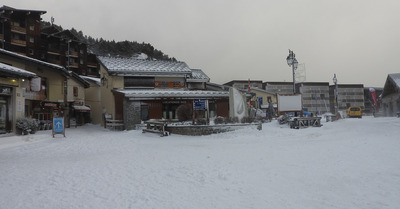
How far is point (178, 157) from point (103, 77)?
21870mm

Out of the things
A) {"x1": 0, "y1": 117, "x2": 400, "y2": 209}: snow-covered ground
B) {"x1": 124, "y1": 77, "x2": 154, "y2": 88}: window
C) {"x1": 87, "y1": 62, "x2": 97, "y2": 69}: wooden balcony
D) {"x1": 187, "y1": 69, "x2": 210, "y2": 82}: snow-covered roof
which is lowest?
{"x1": 0, "y1": 117, "x2": 400, "y2": 209}: snow-covered ground

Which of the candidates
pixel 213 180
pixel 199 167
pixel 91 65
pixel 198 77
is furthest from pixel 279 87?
pixel 213 180

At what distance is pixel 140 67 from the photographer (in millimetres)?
26391

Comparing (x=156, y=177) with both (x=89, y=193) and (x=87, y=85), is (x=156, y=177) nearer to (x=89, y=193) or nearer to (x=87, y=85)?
(x=89, y=193)

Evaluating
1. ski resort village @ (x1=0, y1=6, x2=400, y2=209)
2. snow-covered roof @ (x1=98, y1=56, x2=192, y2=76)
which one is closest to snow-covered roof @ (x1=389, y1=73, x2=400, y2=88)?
ski resort village @ (x1=0, y1=6, x2=400, y2=209)

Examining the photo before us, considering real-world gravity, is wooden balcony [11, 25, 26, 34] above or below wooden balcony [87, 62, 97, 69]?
above

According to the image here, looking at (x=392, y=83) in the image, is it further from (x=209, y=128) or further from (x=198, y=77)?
(x=209, y=128)

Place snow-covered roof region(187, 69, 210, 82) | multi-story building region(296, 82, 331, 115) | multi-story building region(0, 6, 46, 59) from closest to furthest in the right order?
snow-covered roof region(187, 69, 210, 82) → multi-story building region(0, 6, 46, 59) → multi-story building region(296, 82, 331, 115)

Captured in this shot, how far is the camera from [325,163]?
6.87 metres

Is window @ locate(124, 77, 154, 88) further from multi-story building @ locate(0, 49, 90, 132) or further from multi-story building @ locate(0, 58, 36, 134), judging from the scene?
multi-story building @ locate(0, 58, 36, 134)

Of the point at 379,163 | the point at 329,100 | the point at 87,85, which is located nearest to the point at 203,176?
the point at 379,163

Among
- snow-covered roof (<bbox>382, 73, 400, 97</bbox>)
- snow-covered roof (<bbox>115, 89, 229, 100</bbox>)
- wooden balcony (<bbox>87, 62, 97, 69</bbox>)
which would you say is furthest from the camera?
wooden balcony (<bbox>87, 62, 97, 69</bbox>)

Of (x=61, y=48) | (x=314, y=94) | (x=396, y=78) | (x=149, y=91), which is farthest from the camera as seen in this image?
(x=314, y=94)

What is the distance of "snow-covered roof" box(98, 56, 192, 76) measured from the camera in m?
24.7
